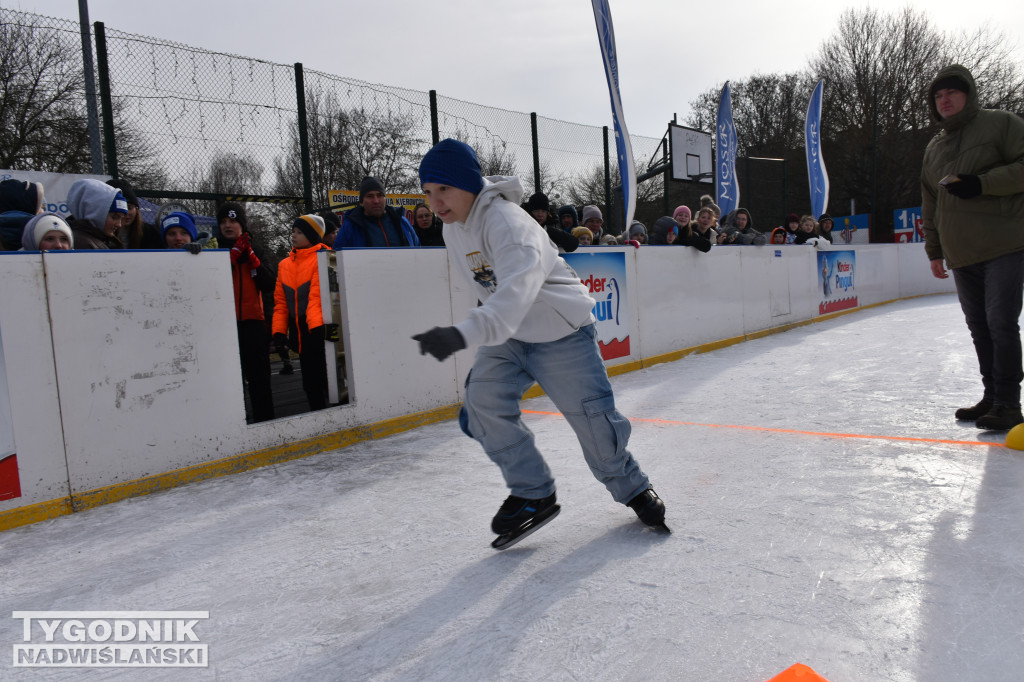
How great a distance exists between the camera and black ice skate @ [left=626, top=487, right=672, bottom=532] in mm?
2412

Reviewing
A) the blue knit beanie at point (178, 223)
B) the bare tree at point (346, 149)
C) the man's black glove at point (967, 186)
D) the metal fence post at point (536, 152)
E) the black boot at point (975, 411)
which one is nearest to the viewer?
the man's black glove at point (967, 186)

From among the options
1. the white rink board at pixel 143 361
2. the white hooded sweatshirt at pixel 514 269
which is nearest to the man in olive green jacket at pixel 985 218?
the white hooded sweatshirt at pixel 514 269

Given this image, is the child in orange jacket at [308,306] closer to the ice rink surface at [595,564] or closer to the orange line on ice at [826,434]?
the ice rink surface at [595,564]

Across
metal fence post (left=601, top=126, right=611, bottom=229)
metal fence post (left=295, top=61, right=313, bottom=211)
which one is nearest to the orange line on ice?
metal fence post (left=295, top=61, right=313, bottom=211)

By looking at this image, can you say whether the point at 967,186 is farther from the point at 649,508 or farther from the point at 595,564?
the point at 595,564

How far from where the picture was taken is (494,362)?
238 centimetres

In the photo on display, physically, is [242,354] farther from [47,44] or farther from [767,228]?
[767,228]

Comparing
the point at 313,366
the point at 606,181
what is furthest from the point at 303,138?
the point at 606,181

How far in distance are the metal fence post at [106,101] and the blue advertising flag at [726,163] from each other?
949 centimetres

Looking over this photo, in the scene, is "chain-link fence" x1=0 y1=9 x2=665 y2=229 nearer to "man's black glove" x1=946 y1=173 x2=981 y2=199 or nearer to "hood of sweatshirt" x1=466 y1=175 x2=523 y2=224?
"hood of sweatshirt" x1=466 y1=175 x2=523 y2=224

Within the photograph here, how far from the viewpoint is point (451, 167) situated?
2229 millimetres

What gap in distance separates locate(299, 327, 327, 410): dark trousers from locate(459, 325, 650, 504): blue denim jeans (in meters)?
2.34

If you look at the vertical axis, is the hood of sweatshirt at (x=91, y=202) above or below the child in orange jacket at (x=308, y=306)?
above

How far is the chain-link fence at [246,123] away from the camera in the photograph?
5.79 m
